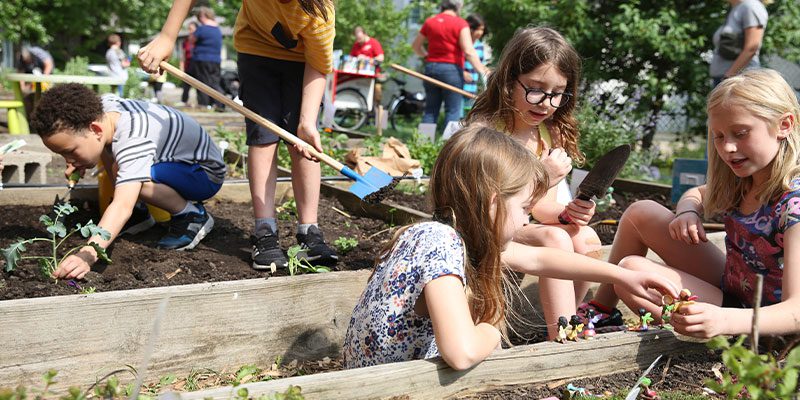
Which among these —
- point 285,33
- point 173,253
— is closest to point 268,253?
point 173,253

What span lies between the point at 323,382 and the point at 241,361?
84 centimetres

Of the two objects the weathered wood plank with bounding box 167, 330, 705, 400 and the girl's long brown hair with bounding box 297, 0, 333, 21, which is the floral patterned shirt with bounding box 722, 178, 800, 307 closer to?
the weathered wood plank with bounding box 167, 330, 705, 400

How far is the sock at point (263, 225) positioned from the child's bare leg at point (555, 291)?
3.78 feet

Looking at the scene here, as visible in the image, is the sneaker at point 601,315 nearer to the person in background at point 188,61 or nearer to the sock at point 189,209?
the sock at point 189,209

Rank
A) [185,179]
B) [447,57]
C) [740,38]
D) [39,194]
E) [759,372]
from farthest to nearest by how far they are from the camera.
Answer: [447,57], [740,38], [39,194], [185,179], [759,372]

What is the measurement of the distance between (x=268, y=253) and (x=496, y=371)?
4.48 ft

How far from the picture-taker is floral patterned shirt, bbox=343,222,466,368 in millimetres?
2113

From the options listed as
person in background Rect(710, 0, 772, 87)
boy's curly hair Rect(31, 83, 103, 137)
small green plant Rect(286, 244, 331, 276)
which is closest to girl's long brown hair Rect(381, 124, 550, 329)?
small green plant Rect(286, 244, 331, 276)

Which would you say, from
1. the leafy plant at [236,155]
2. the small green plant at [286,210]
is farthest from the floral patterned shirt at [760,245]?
the leafy plant at [236,155]

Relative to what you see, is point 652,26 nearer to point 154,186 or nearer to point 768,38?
point 768,38

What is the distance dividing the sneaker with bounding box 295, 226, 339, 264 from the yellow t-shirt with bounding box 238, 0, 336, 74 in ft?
2.27

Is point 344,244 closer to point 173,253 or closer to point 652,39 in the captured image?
point 173,253

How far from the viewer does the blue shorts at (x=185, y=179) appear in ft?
12.1

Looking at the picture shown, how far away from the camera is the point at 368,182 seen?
3686mm
